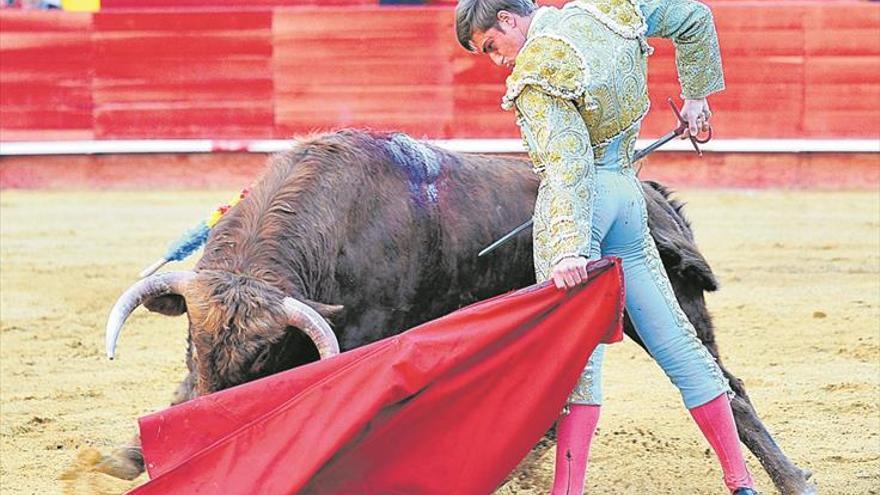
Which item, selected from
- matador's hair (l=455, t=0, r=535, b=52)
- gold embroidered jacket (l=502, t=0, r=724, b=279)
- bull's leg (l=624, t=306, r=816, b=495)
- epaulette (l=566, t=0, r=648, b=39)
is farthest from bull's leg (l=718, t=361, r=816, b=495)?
matador's hair (l=455, t=0, r=535, b=52)

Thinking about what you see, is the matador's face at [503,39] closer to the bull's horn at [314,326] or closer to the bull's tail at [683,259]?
the bull's horn at [314,326]

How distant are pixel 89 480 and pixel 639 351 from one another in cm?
239

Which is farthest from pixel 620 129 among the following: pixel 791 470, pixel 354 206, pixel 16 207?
pixel 16 207

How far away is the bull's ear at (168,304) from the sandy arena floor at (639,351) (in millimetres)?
449

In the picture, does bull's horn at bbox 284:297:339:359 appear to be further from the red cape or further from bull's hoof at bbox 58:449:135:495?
bull's hoof at bbox 58:449:135:495

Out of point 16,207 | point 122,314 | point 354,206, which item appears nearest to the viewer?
point 122,314

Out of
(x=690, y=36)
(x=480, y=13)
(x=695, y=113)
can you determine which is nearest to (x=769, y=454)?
(x=695, y=113)

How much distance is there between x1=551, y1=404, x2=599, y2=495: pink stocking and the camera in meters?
3.01

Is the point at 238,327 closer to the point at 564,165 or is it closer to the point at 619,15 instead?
the point at 564,165

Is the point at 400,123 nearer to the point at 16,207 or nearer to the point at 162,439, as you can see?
the point at 16,207

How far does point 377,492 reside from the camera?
2.88 m

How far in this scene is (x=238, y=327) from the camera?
2975 mm

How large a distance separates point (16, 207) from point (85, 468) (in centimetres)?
532

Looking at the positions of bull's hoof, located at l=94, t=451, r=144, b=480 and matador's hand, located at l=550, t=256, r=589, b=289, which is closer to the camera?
matador's hand, located at l=550, t=256, r=589, b=289
